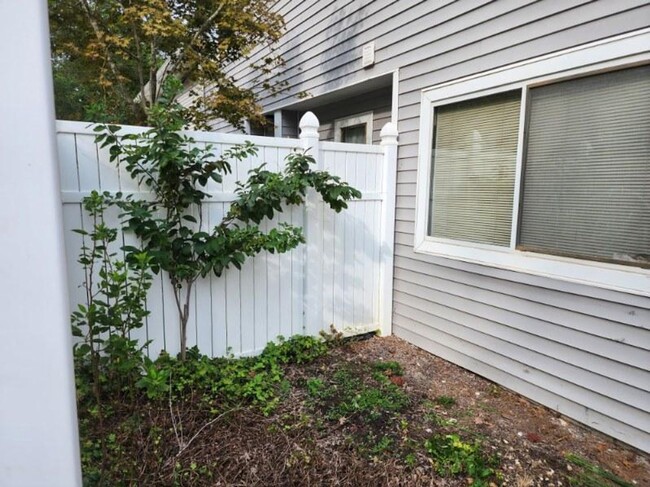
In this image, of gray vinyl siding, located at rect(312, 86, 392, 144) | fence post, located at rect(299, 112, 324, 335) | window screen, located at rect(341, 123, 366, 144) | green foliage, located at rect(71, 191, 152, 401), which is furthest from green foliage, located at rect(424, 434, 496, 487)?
window screen, located at rect(341, 123, 366, 144)

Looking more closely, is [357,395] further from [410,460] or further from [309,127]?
[309,127]

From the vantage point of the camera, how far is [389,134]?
375 centimetres

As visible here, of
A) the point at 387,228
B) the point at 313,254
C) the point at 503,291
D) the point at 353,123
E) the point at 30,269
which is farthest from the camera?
the point at 353,123

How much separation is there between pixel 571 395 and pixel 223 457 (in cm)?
225

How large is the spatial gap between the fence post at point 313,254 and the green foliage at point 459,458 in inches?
61.2

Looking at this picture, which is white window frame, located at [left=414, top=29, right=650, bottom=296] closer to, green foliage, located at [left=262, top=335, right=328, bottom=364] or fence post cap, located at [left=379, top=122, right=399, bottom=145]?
fence post cap, located at [left=379, top=122, right=399, bottom=145]

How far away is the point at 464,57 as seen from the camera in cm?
311

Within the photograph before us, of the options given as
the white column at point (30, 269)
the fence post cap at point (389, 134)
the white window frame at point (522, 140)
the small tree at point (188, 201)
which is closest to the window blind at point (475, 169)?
the white window frame at point (522, 140)

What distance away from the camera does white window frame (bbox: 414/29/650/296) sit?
2234mm

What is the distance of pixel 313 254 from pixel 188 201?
1256 mm

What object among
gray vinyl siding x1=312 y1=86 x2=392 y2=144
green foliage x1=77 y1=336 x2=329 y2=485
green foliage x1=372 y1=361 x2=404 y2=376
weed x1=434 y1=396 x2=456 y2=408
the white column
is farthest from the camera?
gray vinyl siding x1=312 y1=86 x2=392 y2=144

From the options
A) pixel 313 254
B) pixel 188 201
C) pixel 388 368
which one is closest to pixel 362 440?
pixel 388 368

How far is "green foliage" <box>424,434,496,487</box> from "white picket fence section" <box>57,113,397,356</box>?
1610mm

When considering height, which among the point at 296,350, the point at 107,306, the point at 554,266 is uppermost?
the point at 554,266
